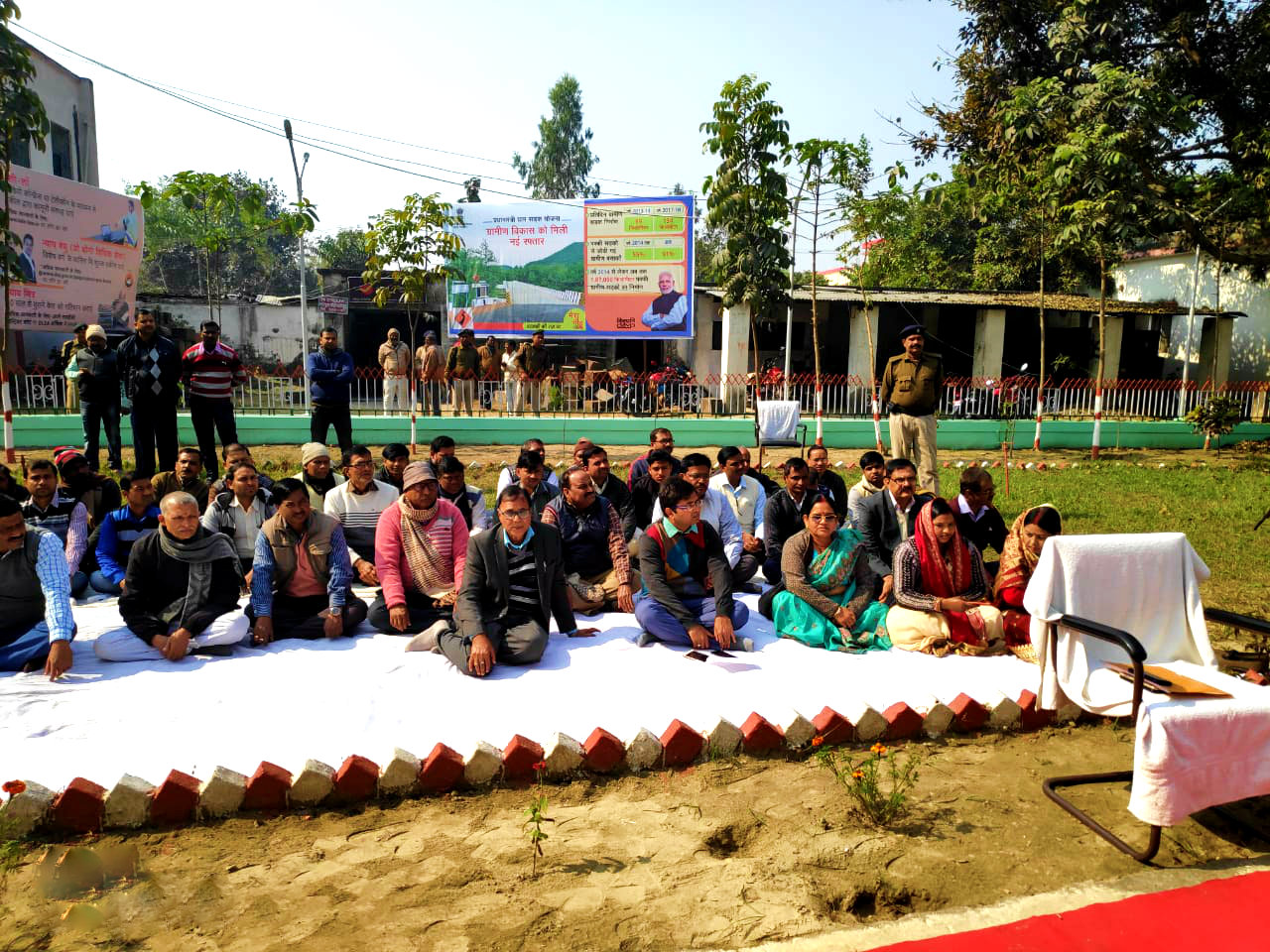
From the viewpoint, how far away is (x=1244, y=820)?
141 inches

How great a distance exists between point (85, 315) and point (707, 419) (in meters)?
10.7

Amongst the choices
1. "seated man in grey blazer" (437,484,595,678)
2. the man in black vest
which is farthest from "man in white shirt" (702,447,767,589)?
the man in black vest

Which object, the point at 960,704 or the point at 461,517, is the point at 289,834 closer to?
the point at 461,517

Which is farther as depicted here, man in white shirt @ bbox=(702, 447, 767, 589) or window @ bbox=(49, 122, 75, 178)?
window @ bbox=(49, 122, 75, 178)

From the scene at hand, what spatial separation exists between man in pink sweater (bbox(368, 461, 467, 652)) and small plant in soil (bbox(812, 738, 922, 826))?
8.54 ft

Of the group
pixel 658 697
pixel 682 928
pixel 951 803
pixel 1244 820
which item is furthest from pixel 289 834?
pixel 1244 820

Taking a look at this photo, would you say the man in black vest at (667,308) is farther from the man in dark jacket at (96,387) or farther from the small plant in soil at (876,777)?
the small plant in soil at (876,777)

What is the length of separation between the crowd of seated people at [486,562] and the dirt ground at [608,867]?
4.85ft

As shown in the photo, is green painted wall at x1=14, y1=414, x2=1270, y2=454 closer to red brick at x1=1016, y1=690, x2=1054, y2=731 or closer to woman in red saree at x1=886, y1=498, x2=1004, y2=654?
woman in red saree at x1=886, y1=498, x2=1004, y2=654

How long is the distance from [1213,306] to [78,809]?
27.8 m

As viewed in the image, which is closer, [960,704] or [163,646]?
[960,704]

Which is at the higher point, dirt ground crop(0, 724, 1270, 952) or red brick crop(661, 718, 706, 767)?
red brick crop(661, 718, 706, 767)

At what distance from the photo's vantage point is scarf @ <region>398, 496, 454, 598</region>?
572 cm

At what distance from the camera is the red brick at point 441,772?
3748mm
